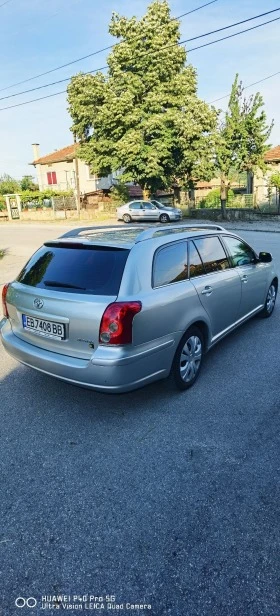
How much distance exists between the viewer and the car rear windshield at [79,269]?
2.92 meters

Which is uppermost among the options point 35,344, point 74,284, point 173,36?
point 173,36

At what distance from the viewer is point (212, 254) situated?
13.3 feet

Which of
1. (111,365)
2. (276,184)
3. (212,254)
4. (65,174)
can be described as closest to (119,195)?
(65,174)

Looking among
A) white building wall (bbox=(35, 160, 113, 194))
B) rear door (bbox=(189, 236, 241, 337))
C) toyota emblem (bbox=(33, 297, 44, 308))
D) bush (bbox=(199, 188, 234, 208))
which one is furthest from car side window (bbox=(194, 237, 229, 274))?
white building wall (bbox=(35, 160, 113, 194))

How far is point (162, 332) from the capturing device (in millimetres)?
3055

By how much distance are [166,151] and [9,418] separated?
22928 mm

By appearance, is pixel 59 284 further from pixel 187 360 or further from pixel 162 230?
pixel 187 360

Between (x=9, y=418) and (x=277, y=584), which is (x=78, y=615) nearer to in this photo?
(x=277, y=584)

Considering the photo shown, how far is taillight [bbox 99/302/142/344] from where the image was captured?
273 centimetres

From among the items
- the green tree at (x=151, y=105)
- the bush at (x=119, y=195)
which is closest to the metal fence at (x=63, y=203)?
the bush at (x=119, y=195)

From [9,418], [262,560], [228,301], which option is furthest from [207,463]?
[228,301]

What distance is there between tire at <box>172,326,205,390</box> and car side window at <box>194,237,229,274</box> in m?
0.73

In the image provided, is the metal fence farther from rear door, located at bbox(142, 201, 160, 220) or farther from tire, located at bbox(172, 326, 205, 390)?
tire, located at bbox(172, 326, 205, 390)

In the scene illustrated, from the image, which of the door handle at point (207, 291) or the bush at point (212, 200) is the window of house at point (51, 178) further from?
the door handle at point (207, 291)
